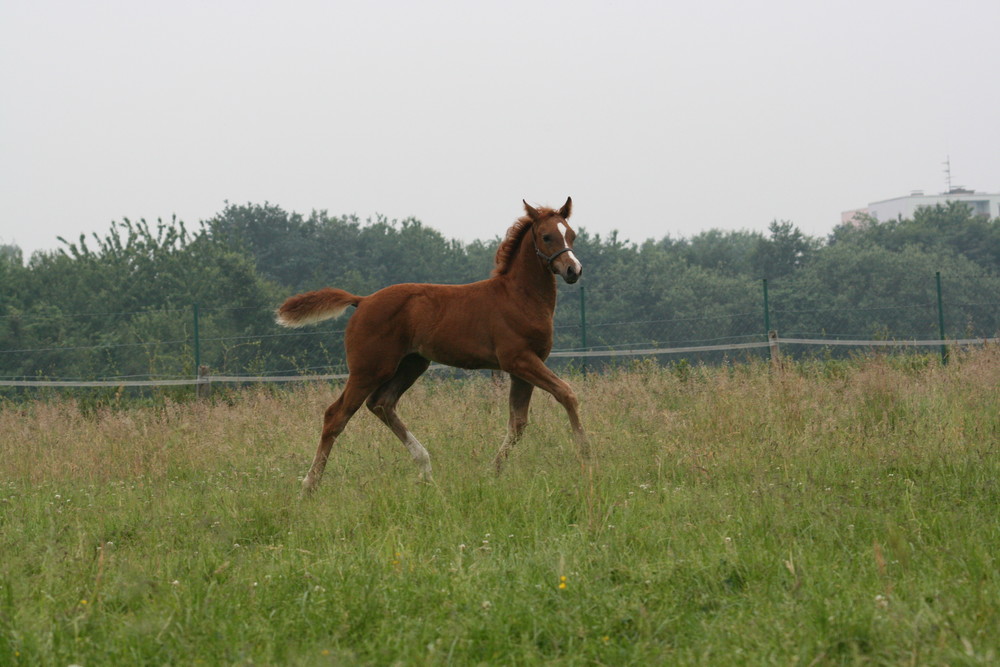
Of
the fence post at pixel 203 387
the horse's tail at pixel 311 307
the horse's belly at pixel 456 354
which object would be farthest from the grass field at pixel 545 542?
the fence post at pixel 203 387

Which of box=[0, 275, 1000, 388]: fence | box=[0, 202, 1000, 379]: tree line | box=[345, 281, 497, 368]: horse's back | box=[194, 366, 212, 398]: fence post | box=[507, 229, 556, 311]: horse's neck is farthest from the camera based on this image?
box=[0, 202, 1000, 379]: tree line

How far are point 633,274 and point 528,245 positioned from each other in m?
48.1

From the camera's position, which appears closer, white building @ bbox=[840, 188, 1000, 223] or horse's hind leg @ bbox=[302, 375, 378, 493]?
horse's hind leg @ bbox=[302, 375, 378, 493]

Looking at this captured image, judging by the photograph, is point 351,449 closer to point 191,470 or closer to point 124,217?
point 191,470

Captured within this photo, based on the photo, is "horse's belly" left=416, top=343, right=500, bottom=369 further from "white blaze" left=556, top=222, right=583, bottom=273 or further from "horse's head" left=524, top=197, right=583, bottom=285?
"white blaze" left=556, top=222, right=583, bottom=273

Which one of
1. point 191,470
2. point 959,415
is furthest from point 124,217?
point 959,415

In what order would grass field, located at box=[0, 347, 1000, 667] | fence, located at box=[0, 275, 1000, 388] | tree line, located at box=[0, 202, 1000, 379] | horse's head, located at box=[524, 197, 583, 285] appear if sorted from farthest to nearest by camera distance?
tree line, located at box=[0, 202, 1000, 379], fence, located at box=[0, 275, 1000, 388], horse's head, located at box=[524, 197, 583, 285], grass field, located at box=[0, 347, 1000, 667]

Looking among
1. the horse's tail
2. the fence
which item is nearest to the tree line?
the fence

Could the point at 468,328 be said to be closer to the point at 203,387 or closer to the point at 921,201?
the point at 203,387

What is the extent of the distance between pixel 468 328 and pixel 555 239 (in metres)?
0.93

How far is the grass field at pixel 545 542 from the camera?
123 inches

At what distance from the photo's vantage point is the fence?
52.0ft

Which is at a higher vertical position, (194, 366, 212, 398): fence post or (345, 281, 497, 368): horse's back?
(345, 281, 497, 368): horse's back

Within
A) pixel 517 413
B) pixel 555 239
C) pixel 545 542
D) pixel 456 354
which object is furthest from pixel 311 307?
pixel 545 542
